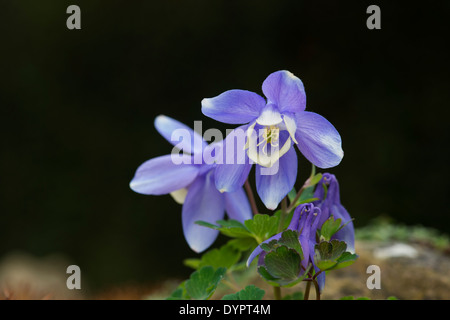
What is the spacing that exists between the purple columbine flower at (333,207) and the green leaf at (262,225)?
0.05 m

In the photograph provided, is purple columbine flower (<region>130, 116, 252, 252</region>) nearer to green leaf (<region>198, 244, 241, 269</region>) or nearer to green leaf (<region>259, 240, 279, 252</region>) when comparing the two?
green leaf (<region>198, 244, 241, 269</region>)

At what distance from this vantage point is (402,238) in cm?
88

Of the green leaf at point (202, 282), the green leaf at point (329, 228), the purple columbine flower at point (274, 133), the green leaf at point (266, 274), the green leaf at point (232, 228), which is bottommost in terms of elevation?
the green leaf at point (202, 282)

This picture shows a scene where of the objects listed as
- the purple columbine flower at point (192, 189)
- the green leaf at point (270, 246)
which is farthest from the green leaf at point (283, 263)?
the purple columbine flower at point (192, 189)

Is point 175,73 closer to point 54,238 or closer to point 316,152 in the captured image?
point 54,238

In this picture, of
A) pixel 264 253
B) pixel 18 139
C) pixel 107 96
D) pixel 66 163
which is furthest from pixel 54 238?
pixel 264 253

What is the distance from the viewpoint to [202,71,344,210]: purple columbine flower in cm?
42

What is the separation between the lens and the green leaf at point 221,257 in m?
0.54

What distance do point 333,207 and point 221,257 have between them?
0.15m

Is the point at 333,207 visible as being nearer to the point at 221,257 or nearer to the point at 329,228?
the point at 329,228

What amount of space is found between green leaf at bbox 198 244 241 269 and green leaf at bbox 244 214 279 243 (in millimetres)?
85

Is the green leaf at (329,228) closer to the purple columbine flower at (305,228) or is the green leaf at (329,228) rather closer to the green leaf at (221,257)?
the purple columbine flower at (305,228)

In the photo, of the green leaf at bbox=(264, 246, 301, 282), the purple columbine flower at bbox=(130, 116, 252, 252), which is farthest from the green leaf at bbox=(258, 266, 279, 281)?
the purple columbine flower at bbox=(130, 116, 252, 252)

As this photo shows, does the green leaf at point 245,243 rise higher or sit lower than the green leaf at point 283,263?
lower
